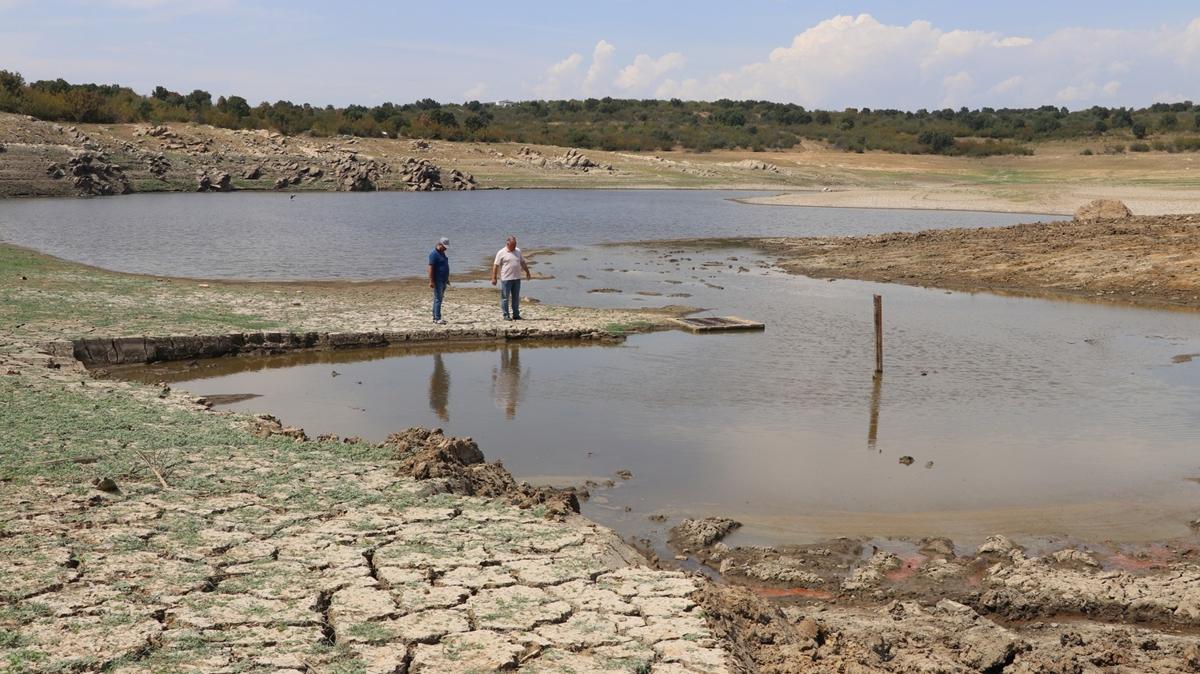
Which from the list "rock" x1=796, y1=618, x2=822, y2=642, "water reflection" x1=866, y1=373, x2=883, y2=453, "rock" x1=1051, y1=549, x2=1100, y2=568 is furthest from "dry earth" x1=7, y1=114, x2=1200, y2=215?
"rock" x1=796, y1=618, x2=822, y2=642

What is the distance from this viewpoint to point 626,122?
422ft

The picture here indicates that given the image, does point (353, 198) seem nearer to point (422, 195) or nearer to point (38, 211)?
point (422, 195)

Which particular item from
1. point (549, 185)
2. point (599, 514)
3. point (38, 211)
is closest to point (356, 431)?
point (599, 514)

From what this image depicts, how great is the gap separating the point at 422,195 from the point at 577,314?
47.6 meters

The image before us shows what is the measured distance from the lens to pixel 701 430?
13.8 meters

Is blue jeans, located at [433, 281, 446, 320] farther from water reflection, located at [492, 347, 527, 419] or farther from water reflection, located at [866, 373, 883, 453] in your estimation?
water reflection, located at [866, 373, 883, 453]

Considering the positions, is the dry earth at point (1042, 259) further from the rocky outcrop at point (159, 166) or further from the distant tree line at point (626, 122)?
the distant tree line at point (626, 122)

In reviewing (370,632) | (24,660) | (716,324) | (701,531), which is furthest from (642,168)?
(24,660)

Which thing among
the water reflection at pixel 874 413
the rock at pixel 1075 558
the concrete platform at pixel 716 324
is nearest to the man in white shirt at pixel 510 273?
the concrete platform at pixel 716 324

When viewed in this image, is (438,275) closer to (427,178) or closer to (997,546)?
(997,546)

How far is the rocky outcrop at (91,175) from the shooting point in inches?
2360

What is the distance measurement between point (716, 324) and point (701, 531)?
38.6 feet

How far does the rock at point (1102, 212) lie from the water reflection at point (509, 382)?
85.4ft

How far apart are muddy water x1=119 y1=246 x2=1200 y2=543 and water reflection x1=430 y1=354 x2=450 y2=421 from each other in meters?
0.06
